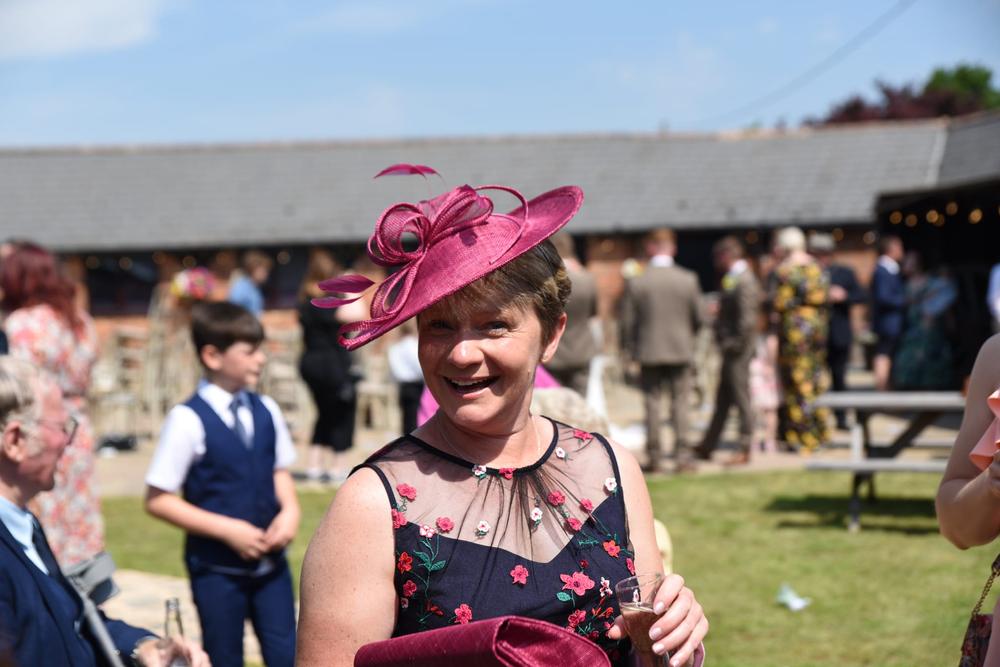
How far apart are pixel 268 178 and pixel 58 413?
3104 centimetres

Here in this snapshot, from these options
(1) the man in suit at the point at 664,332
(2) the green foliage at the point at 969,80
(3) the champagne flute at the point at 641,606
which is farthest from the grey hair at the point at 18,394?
(2) the green foliage at the point at 969,80

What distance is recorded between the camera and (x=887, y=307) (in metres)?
14.5

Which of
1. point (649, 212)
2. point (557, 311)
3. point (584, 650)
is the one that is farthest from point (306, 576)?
point (649, 212)

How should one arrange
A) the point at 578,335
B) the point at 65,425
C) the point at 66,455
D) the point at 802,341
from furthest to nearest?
the point at 802,341 < the point at 578,335 < the point at 66,455 < the point at 65,425

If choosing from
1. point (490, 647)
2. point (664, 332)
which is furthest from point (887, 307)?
point (490, 647)

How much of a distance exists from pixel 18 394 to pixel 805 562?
218 inches

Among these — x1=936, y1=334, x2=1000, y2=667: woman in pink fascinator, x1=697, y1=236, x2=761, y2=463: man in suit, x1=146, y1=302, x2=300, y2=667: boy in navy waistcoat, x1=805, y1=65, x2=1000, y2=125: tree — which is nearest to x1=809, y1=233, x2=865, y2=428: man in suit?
x1=697, y1=236, x2=761, y2=463: man in suit

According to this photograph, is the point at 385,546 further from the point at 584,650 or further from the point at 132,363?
the point at 132,363

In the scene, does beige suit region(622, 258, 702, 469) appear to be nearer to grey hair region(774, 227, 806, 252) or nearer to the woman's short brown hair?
grey hair region(774, 227, 806, 252)

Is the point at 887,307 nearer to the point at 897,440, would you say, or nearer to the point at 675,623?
the point at 897,440

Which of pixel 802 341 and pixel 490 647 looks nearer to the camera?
pixel 490 647

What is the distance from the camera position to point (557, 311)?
241 cm

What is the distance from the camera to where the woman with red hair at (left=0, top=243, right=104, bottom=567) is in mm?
6445

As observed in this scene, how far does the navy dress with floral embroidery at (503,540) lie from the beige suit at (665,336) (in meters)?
8.48
